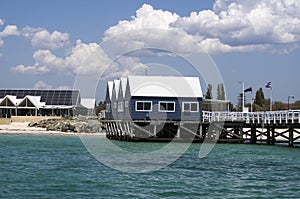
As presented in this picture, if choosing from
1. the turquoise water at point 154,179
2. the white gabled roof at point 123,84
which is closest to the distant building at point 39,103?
the white gabled roof at point 123,84

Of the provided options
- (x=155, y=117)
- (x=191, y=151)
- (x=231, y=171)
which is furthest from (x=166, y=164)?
(x=155, y=117)

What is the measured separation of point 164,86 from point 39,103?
143ft

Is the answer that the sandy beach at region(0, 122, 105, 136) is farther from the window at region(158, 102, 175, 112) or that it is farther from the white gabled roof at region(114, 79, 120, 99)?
the window at region(158, 102, 175, 112)

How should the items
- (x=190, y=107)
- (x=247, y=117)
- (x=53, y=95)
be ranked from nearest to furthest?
(x=247, y=117) < (x=190, y=107) < (x=53, y=95)

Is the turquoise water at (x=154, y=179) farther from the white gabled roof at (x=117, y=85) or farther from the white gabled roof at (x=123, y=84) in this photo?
the white gabled roof at (x=117, y=85)

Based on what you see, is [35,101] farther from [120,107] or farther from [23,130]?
[120,107]

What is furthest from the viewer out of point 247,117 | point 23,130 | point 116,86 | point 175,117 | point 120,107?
point 23,130

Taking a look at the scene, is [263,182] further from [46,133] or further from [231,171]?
[46,133]

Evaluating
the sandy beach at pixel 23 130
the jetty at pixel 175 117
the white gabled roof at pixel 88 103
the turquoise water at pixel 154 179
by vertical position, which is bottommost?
the turquoise water at pixel 154 179

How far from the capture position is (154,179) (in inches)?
1028

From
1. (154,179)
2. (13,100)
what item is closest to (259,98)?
(13,100)

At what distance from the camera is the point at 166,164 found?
32.3 m

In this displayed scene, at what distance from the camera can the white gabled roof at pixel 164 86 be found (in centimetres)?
5591

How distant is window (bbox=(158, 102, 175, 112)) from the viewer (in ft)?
182
